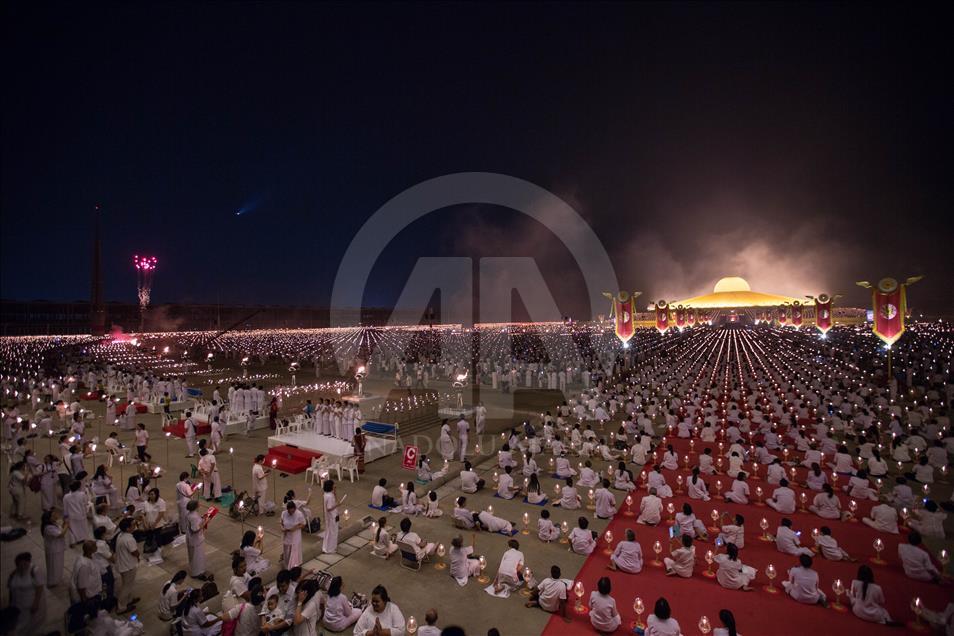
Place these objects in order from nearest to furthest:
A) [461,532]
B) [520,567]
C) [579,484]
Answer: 1. [520,567]
2. [461,532]
3. [579,484]

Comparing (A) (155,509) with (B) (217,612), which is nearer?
(B) (217,612)

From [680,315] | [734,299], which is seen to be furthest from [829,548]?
[734,299]

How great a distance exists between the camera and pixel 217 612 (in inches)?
236

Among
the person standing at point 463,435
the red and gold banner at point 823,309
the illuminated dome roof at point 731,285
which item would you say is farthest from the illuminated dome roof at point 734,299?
the person standing at point 463,435

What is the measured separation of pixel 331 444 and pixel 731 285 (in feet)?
537

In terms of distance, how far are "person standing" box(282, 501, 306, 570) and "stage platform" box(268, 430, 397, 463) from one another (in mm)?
5006

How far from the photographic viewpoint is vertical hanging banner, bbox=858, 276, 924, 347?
21969mm

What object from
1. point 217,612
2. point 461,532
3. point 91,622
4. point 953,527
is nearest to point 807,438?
point 953,527

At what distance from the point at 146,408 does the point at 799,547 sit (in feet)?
77.3

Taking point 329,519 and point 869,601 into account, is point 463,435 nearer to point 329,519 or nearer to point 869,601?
point 329,519

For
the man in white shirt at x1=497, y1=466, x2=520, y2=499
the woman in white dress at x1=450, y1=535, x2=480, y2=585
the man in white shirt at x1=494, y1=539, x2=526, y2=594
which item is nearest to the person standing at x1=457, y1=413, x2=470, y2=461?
the man in white shirt at x1=497, y1=466, x2=520, y2=499

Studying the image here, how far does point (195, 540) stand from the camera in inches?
269

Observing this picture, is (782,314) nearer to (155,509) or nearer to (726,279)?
(726,279)

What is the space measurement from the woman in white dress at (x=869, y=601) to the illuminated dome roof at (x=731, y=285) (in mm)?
160627
